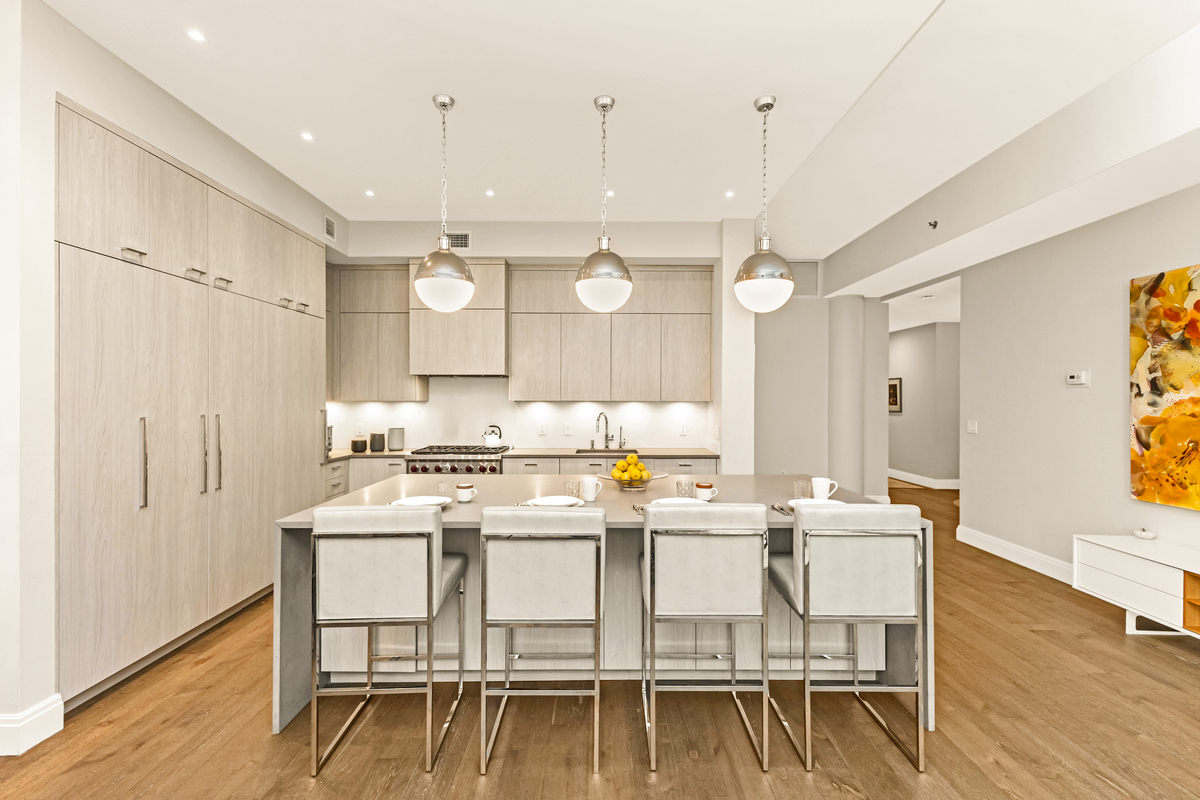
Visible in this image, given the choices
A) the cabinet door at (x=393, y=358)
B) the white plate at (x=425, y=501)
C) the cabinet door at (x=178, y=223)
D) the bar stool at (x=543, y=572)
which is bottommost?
the bar stool at (x=543, y=572)

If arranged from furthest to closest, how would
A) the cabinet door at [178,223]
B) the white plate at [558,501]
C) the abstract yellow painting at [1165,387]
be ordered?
1. the abstract yellow painting at [1165,387]
2. the cabinet door at [178,223]
3. the white plate at [558,501]

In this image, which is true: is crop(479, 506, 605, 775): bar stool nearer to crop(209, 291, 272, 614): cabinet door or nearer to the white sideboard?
crop(209, 291, 272, 614): cabinet door

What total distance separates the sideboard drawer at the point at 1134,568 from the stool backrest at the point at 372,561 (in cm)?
380

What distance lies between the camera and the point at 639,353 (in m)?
5.21

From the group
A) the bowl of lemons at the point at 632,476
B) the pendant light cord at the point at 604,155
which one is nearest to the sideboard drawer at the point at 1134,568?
the bowl of lemons at the point at 632,476

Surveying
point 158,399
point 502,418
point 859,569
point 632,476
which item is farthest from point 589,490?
point 502,418

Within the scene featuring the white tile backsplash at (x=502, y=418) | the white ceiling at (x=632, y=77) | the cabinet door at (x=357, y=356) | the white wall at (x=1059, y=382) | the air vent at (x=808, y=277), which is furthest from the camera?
the air vent at (x=808, y=277)

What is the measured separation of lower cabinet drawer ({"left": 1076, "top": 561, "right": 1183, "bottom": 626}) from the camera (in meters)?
2.96

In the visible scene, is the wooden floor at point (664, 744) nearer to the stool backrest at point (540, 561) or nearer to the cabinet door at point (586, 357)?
the stool backrest at point (540, 561)

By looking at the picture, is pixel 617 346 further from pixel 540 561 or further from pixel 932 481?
pixel 932 481

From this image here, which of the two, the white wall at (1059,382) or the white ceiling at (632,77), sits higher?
the white ceiling at (632,77)

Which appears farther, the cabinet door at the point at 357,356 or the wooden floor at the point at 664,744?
the cabinet door at the point at 357,356

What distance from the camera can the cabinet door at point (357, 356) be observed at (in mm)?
5180

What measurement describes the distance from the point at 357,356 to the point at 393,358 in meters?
0.34
